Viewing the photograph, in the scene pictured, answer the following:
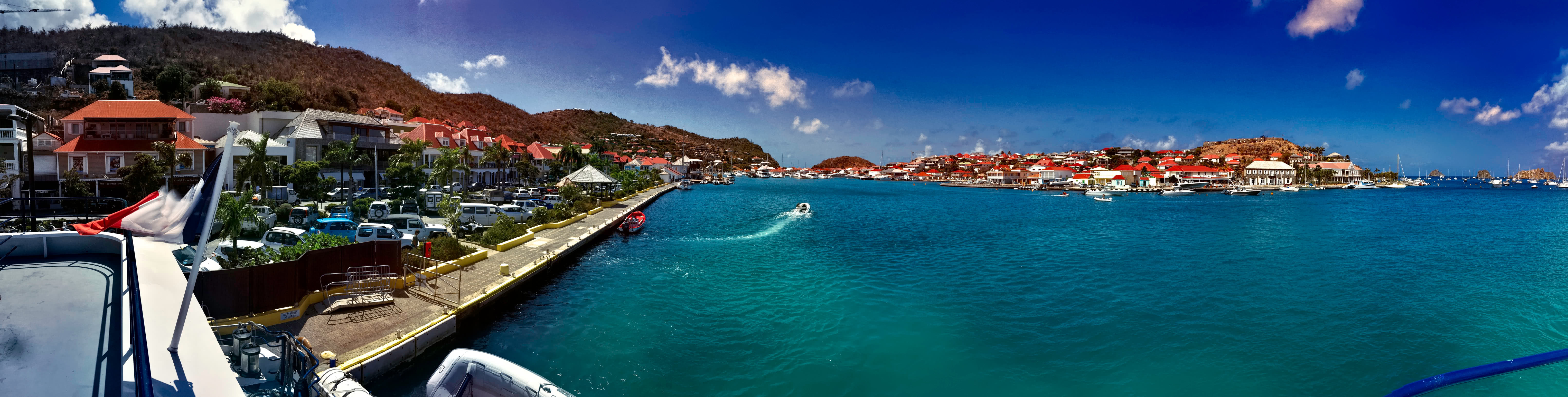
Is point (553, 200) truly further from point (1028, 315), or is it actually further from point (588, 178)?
point (1028, 315)

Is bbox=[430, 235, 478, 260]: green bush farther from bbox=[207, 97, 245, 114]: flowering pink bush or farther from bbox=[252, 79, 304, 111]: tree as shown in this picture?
bbox=[252, 79, 304, 111]: tree

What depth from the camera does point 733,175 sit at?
521 ft

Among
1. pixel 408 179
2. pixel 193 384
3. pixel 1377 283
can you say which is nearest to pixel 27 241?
pixel 193 384

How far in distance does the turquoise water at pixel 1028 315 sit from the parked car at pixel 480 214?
5.21 metres

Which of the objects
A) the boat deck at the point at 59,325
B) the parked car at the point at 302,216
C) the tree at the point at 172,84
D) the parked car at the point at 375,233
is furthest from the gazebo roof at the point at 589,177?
the tree at the point at 172,84

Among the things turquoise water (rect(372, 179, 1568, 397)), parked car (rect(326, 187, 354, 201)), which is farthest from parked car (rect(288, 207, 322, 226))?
turquoise water (rect(372, 179, 1568, 397))

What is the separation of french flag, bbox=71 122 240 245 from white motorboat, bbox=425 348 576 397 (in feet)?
13.4

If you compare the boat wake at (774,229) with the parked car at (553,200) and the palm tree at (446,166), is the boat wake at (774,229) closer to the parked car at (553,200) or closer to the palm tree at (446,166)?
the parked car at (553,200)

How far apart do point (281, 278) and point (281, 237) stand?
715cm

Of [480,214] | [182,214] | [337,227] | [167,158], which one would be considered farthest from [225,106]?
[182,214]

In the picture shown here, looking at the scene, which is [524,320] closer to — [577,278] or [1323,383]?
[577,278]

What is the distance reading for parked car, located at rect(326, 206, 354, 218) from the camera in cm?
2169

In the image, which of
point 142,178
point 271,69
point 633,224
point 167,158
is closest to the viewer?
point 142,178

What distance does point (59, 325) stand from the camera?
514 cm
